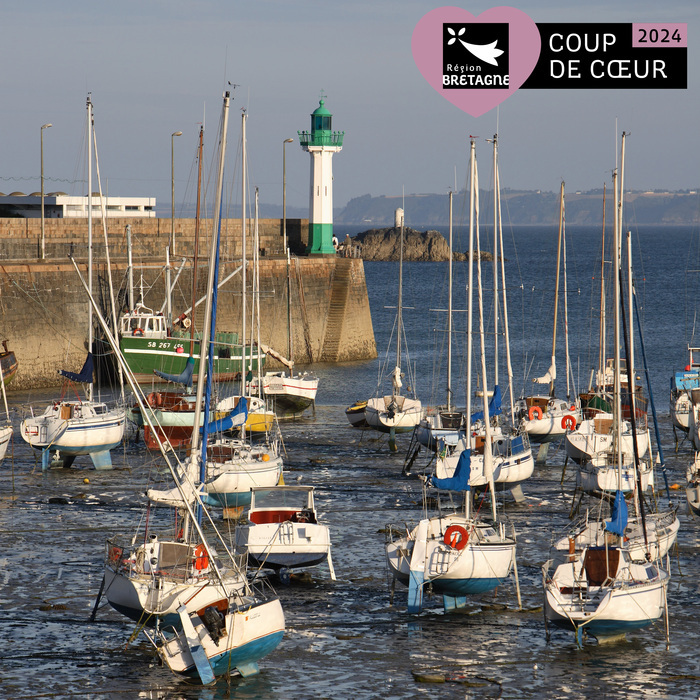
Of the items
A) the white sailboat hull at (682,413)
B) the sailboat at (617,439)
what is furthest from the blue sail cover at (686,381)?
the sailboat at (617,439)

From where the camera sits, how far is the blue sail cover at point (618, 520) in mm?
19438

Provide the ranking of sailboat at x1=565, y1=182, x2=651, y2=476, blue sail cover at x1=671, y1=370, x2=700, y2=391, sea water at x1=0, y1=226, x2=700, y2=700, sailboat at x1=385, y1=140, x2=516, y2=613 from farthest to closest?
blue sail cover at x1=671, y1=370, x2=700, y2=391, sailboat at x1=565, y1=182, x2=651, y2=476, sailboat at x1=385, y1=140, x2=516, y2=613, sea water at x1=0, y1=226, x2=700, y2=700

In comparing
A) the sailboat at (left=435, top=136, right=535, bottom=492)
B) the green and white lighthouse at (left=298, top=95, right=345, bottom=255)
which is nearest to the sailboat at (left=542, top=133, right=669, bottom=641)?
the sailboat at (left=435, top=136, right=535, bottom=492)

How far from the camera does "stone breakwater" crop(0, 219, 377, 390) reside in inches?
1839

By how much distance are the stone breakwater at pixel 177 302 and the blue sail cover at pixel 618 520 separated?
25.1 m

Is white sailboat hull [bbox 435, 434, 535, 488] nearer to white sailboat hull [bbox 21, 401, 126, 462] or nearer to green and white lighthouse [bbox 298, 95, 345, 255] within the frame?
white sailboat hull [bbox 21, 401, 126, 462]

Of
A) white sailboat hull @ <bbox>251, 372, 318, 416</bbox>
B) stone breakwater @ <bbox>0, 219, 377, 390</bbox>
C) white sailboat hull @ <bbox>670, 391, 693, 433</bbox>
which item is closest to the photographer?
white sailboat hull @ <bbox>670, 391, 693, 433</bbox>

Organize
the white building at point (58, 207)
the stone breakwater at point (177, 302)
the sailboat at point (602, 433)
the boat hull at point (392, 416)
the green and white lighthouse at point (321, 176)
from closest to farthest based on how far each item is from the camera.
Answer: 1. the sailboat at point (602, 433)
2. the boat hull at point (392, 416)
3. the stone breakwater at point (177, 302)
4. the green and white lighthouse at point (321, 176)
5. the white building at point (58, 207)

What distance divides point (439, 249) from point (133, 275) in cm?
11120

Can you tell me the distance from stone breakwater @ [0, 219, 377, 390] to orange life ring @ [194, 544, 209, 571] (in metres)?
25.8

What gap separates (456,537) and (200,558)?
435cm

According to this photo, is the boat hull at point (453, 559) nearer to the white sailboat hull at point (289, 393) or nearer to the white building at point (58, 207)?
the white sailboat hull at point (289, 393)

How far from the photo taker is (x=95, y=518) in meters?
25.9

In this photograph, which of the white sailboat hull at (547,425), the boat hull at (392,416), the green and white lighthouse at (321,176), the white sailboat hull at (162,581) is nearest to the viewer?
the white sailboat hull at (162,581)
